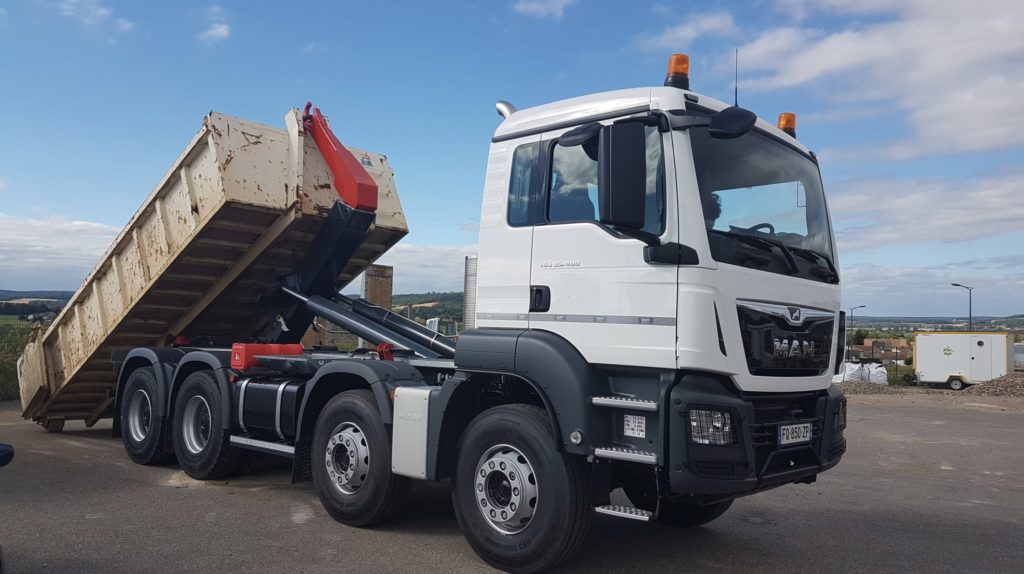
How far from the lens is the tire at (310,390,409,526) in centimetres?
587

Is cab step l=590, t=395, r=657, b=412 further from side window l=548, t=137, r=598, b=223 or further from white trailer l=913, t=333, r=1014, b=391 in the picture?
white trailer l=913, t=333, r=1014, b=391

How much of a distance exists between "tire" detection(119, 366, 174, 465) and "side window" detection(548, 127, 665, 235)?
547 cm

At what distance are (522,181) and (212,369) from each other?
Result: 14.1 feet

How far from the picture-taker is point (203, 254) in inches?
322

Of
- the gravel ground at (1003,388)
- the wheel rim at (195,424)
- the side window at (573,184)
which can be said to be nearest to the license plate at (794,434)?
the side window at (573,184)

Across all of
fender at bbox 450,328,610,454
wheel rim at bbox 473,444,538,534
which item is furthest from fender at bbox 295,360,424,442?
wheel rim at bbox 473,444,538,534

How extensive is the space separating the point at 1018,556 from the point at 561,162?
14.4 feet

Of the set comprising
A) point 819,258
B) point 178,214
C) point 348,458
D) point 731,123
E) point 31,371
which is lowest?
point 348,458

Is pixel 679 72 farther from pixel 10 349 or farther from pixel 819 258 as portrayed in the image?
pixel 10 349

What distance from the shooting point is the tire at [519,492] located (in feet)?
15.5

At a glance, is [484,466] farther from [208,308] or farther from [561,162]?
[208,308]

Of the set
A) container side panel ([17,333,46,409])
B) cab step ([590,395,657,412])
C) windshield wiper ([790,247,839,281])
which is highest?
windshield wiper ([790,247,839,281])

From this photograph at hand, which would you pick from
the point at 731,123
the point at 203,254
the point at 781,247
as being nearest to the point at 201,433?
the point at 203,254

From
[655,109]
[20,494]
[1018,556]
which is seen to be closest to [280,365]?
[20,494]
